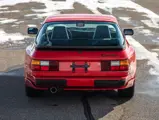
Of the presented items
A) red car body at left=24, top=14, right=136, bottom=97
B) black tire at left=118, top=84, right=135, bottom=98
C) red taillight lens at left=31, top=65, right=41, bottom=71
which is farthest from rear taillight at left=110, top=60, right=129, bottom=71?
red taillight lens at left=31, top=65, right=41, bottom=71

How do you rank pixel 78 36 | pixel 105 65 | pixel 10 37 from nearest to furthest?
pixel 105 65 < pixel 78 36 < pixel 10 37

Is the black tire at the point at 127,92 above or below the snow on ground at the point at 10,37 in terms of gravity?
above

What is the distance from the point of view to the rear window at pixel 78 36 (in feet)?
23.7

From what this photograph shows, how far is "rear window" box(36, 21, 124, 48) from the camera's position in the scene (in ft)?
23.7

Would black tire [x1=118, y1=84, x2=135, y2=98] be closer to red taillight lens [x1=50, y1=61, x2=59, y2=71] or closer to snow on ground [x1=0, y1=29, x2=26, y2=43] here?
red taillight lens [x1=50, y1=61, x2=59, y2=71]

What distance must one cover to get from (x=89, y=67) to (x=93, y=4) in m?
16.2

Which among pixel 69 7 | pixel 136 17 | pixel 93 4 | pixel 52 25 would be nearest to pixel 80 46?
pixel 52 25

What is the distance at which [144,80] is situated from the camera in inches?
345

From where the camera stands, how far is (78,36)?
26.1ft

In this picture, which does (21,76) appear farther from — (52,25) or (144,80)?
(144,80)

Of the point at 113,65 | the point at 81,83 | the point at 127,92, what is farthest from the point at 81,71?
the point at 127,92

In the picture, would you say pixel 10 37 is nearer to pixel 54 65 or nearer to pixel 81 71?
pixel 54 65

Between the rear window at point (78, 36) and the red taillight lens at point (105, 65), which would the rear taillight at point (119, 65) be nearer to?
the red taillight lens at point (105, 65)

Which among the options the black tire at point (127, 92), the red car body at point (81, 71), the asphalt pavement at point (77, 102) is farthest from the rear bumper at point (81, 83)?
the black tire at point (127, 92)
